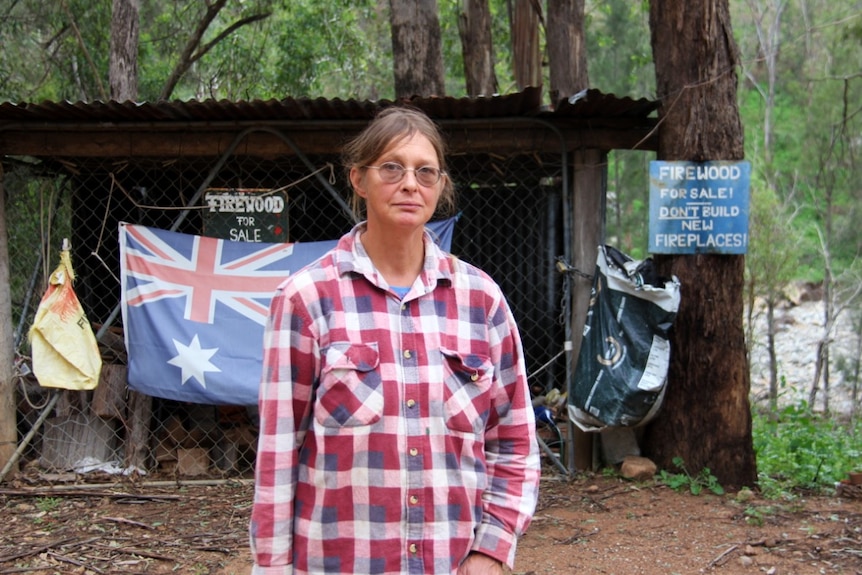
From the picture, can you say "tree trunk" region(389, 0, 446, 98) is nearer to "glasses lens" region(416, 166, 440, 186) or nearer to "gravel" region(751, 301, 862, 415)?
"glasses lens" region(416, 166, 440, 186)

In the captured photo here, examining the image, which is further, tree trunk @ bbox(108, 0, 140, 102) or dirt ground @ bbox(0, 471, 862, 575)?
tree trunk @ bbox(108, 0, 140, 102)

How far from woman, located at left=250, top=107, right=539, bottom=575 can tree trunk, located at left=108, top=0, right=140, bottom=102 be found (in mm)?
8352

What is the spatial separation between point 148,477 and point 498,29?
11.9m

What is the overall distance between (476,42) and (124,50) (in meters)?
4.28

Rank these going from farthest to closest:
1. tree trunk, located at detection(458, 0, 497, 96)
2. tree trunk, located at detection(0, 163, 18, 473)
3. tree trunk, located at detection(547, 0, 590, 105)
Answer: tree trunk, located at detection(458, 0, 497, 96)
tree trunk, located at detection(547, 0, 590, 105)
tree trunk, located at detection(0, 163, 18, 473)

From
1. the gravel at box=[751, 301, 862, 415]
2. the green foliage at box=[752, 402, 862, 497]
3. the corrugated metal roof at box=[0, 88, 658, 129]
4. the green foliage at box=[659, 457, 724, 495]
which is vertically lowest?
the gravel at box=[751, 301, 862, 415]

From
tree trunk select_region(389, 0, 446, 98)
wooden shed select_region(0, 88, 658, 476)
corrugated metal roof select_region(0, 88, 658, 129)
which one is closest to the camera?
corrugated metal roof select_region(0, 88, 658, 129)

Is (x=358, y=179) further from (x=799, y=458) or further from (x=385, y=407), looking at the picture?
(x=799, y=458)

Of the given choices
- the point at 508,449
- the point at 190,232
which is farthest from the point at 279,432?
the point at 190,232

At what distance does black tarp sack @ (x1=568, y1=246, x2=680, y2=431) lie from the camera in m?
5.12

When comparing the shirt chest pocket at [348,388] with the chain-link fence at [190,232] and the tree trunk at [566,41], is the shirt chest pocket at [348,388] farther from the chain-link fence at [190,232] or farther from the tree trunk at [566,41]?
the tree trunk at [566,41]

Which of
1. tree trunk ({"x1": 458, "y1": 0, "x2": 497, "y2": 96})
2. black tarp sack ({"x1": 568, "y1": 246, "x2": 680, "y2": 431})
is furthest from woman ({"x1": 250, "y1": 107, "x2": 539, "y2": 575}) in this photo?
tree trunk ({"x1": 458, "y1": 0, "x2": 497, "y2": 96})

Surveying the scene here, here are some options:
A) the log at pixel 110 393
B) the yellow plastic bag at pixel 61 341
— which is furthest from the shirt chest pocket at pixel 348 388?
the log at pixel 110 393

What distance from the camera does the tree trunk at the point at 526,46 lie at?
33.8 feet
